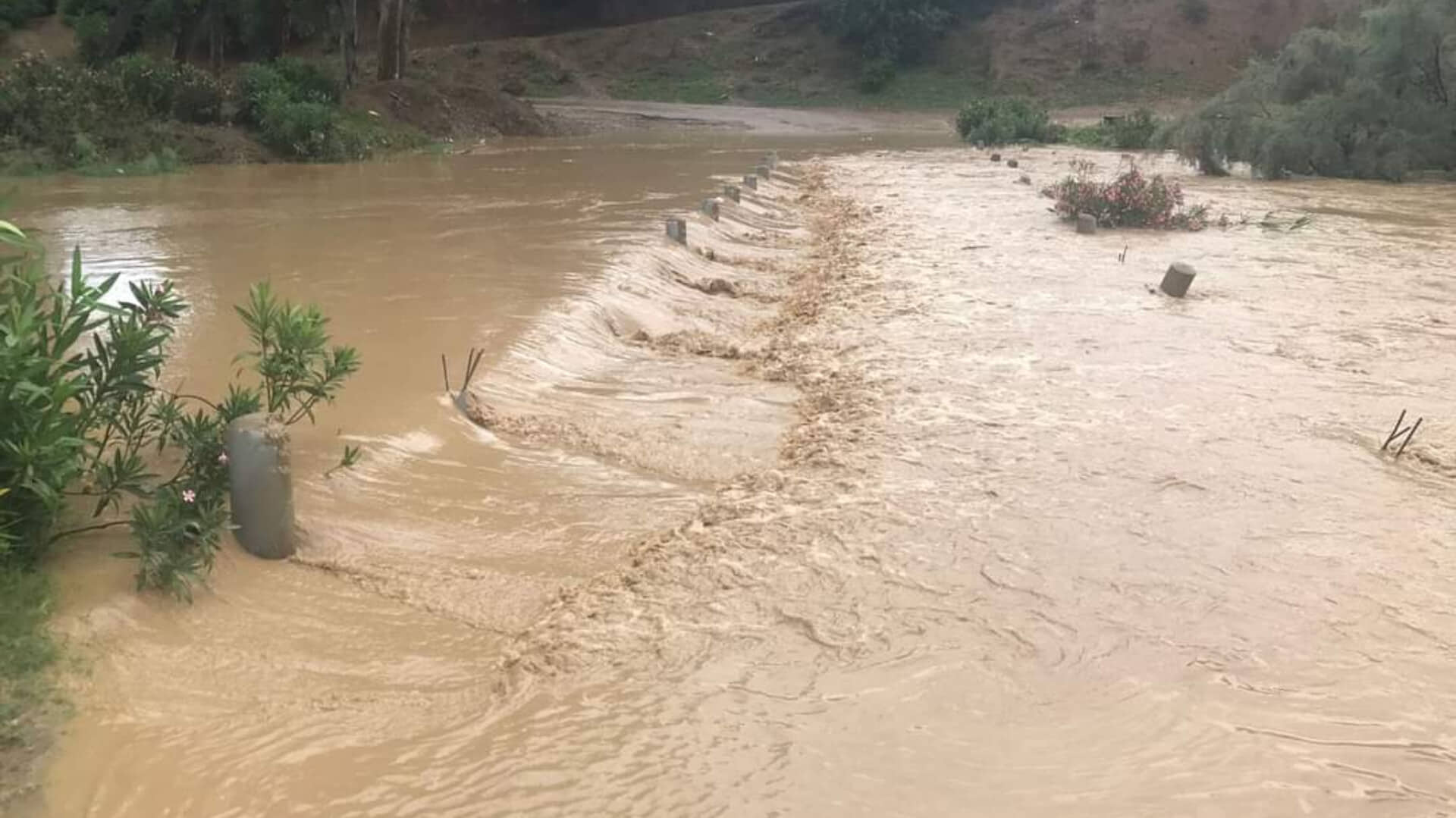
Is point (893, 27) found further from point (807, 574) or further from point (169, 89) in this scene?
point (807, 574)

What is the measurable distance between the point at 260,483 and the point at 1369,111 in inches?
998

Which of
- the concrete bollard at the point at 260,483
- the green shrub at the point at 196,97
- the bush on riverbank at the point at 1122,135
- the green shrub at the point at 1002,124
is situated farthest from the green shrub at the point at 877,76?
Result: the concrete bollard at the point at 260,483

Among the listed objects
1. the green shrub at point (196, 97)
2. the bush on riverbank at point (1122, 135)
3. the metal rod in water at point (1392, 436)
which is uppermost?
the bush on riverbank at point (1122, 135)

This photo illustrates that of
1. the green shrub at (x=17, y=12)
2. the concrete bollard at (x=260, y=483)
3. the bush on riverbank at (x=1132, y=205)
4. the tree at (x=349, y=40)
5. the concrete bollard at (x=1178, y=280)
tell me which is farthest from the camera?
the green shrub at (x=17, y=12)

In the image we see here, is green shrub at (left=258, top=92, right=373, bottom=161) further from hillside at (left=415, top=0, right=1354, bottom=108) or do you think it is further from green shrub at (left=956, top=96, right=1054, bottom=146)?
hillside at (left=415, top=0, right=1354, bottom=108)

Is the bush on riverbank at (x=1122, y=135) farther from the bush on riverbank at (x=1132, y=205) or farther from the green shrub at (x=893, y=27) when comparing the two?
the green shrub at (x=893, y=27)

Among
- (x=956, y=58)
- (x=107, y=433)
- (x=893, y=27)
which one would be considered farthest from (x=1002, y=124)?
(x=107, y=433)

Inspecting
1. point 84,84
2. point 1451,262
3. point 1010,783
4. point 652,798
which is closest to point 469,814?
point 652,798

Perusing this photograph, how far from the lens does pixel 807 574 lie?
4965 mm

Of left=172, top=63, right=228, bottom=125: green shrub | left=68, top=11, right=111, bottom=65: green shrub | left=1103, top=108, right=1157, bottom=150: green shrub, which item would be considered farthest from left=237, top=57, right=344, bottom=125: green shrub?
left=1103, top=108, right=1157, bottom=150: green shrub

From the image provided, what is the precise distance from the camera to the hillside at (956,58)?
4888cm

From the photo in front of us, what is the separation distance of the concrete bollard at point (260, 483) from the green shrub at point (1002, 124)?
33.5 meters

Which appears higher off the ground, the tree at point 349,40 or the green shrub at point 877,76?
the green shrub at point 877,76

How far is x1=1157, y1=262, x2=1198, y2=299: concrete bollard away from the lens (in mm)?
11102
